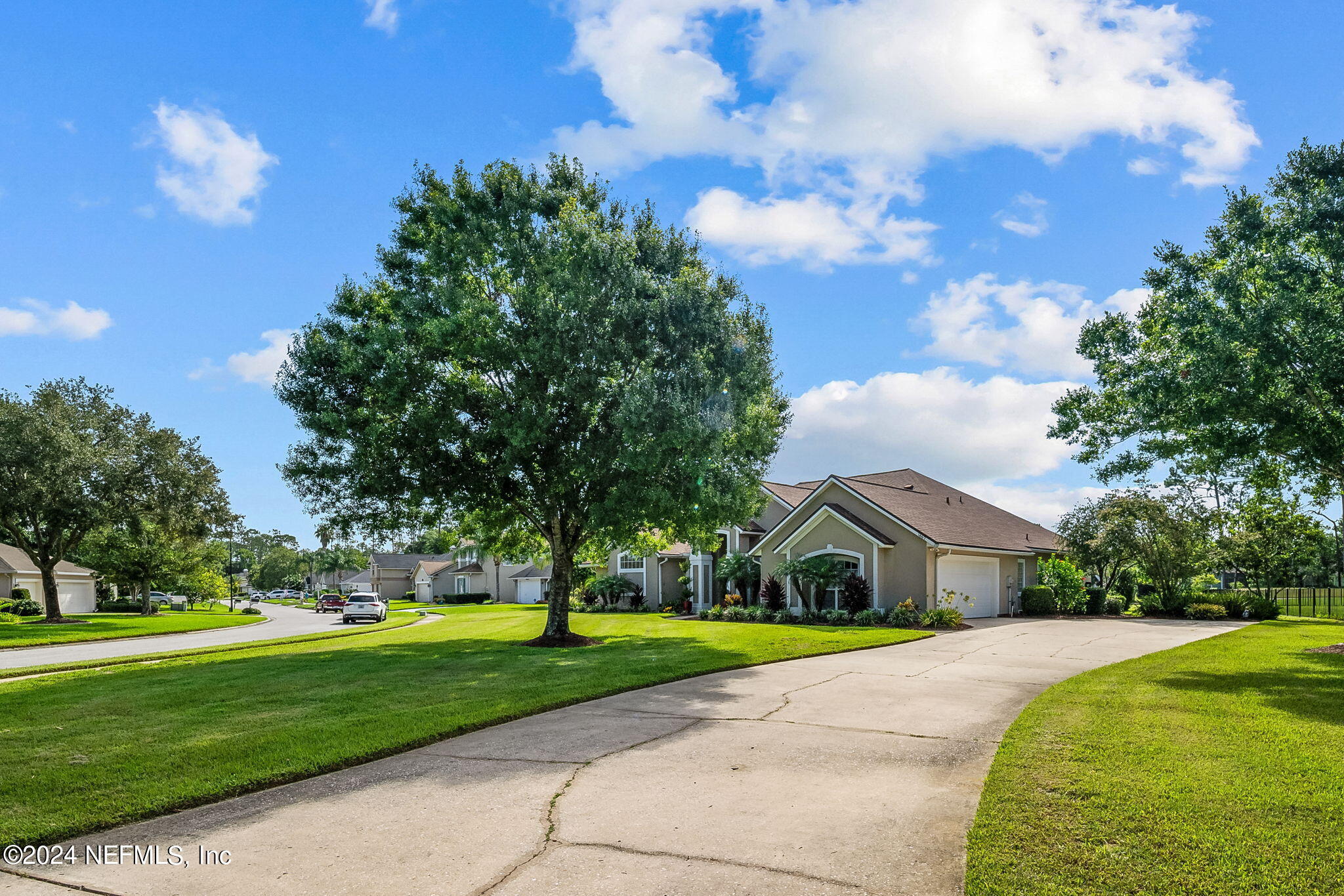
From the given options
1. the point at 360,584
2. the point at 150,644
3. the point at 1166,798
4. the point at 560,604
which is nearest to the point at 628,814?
the point at 1166,798

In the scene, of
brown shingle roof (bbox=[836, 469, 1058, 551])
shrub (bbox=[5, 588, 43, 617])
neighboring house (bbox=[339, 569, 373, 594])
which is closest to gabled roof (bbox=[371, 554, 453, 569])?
neighboring house (bbox=[339, 569, 373, 594])

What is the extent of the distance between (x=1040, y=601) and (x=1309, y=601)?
856 inches

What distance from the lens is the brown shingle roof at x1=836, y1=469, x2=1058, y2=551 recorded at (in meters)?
29.4

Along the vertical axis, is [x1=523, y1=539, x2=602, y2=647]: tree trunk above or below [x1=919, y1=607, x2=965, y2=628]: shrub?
above

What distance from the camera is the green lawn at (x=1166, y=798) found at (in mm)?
4668

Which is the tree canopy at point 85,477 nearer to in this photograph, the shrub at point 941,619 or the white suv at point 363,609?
the white suv at point 363,609

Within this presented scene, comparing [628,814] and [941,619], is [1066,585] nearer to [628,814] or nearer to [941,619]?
[941,619]

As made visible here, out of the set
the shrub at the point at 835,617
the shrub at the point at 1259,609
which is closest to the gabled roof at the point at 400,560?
the shrub at the point at 835,617

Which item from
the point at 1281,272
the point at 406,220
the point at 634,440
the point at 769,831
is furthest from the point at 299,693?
the point at 1281,272

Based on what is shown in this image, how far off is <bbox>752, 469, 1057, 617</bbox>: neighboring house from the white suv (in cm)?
2177

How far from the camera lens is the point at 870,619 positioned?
2694cm

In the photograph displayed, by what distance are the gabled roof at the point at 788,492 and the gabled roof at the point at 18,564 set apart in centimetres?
4602

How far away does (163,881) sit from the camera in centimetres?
496

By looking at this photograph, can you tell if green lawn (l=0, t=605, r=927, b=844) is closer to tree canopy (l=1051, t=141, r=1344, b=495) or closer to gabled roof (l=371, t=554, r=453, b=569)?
tree canopy (l=1051, t=141, r=1344, b=495)
